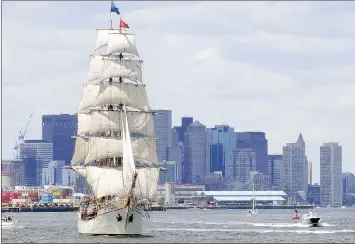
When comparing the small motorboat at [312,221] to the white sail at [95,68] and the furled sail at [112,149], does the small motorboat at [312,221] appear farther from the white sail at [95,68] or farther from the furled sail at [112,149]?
the white sail at [95,68]

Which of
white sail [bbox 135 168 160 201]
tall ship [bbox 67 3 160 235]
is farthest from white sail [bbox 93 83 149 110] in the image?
white sail [bbox 135 168 160 201]

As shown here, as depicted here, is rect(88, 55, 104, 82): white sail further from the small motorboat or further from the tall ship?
the small motorboat

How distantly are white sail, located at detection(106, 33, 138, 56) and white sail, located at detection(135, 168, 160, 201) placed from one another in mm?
13561

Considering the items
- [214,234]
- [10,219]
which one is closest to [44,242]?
[214,234]

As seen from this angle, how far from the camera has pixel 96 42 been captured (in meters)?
142

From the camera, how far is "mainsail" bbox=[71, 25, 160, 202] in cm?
13075

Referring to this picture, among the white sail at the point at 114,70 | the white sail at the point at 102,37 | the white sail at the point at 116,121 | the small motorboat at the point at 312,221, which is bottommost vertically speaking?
the small motorboat at the point at 312,221

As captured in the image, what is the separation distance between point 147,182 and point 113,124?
8.10 meters

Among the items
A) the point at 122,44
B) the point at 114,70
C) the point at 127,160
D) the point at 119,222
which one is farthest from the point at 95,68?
the point at 119,222

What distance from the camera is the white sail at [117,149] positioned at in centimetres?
13112

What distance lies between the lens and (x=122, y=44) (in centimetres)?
13638

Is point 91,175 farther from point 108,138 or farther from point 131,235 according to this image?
point 131,235

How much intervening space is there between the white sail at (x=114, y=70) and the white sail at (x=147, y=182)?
1030 cm

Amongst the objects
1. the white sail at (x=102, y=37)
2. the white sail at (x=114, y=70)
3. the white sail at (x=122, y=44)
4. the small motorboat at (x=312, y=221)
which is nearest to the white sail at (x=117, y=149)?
the white sail at (x=114, y=70)
